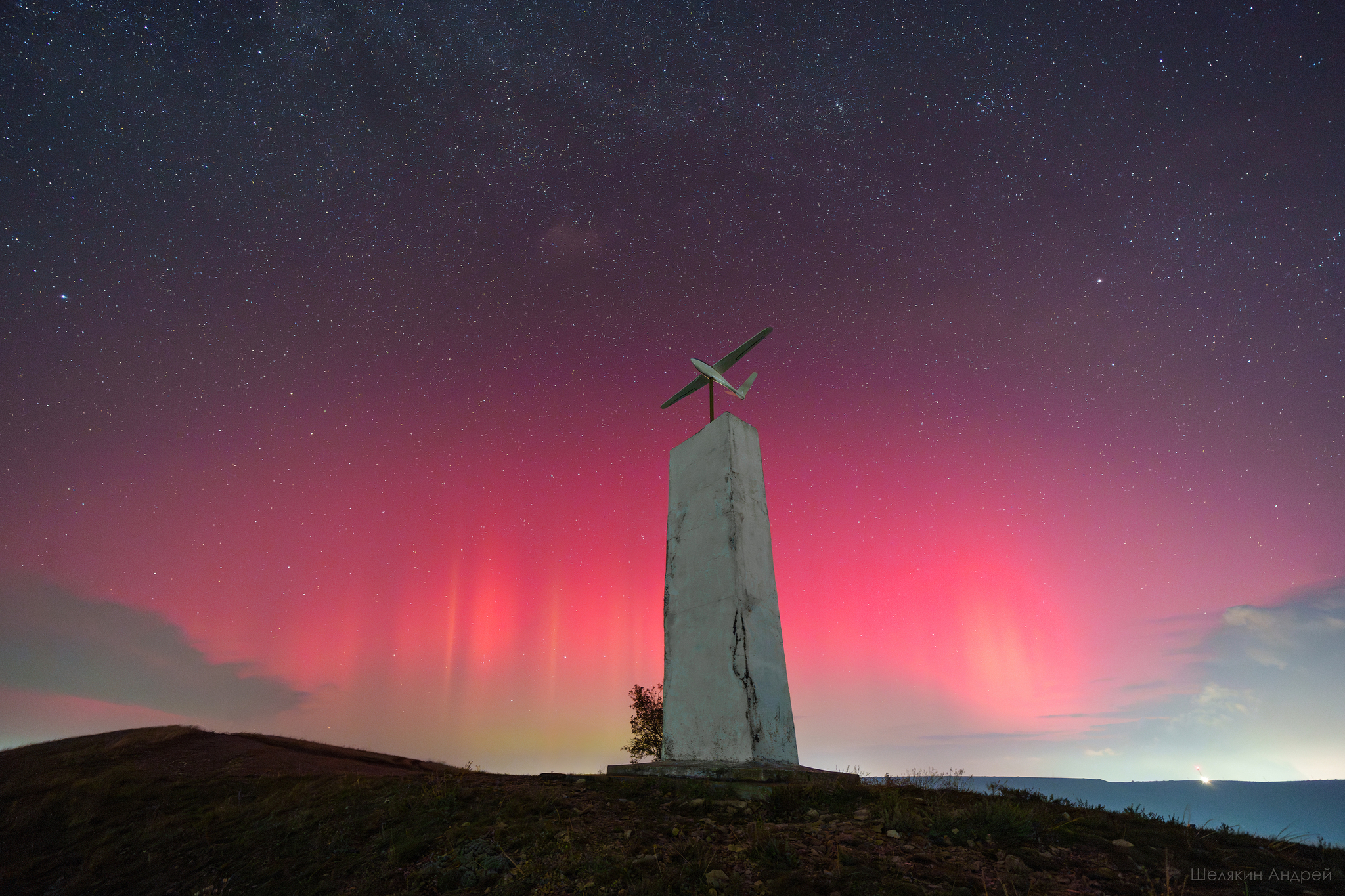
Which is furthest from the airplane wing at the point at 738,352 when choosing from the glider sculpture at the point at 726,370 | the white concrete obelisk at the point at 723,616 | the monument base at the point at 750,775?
the monument base at the point at 750,775

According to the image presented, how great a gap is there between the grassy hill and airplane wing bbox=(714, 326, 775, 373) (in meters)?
10.1

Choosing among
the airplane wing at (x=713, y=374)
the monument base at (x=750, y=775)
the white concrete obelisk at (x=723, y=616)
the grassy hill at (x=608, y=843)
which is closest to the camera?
the grassy hill at (x=608, y=843)

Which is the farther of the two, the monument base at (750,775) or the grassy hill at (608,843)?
the monument base at (750,775)

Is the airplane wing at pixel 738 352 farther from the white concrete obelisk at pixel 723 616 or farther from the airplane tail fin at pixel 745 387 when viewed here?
the white concrete obelisk at pixel 723 616

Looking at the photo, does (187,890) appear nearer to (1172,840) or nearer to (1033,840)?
(1033,840)

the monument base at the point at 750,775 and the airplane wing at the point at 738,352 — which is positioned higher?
the airplane wing at the point at 738,352

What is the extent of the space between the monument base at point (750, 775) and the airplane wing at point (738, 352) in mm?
9689

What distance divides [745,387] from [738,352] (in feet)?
3.06

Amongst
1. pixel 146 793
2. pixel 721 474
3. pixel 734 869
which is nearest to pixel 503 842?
pixel 734 869

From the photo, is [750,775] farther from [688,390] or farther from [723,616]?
[688,390]

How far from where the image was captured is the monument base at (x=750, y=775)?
8.70 metres

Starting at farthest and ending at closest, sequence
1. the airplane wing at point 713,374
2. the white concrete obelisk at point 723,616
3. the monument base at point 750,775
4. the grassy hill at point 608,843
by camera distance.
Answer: the airplane wing at point 713,374, the white concrete obelisk at point 723,616, the monument base at point 750,775, the grassy hill at point 608,843

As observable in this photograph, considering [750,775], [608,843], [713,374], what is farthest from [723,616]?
[713,374]

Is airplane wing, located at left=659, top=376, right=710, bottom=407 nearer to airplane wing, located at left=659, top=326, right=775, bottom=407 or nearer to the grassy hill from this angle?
airplane wing, located at left=659, top=326, right=775, bottom=407
